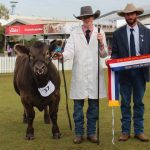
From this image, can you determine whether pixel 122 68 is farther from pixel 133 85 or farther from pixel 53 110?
pixel 53 110

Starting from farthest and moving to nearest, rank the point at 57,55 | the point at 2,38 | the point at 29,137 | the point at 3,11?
1. the point at 2,38
2. the point at 3,11
3. the point at 29,137
4. the point at 57,55

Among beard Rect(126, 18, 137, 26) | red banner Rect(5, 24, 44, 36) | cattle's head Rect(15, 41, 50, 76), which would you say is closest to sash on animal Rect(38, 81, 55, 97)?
cattle's head Rect(15, 41, 50, 76)

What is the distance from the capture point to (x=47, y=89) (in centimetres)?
800

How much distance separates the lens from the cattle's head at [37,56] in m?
7.45

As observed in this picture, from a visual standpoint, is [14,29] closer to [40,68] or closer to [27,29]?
[27,29]

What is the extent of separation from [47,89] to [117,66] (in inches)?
54.6

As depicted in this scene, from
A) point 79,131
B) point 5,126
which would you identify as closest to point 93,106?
point 79,131

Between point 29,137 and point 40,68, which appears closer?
point 40,68

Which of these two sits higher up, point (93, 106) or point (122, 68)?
point (122, 68)

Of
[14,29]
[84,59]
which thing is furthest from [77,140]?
[14,29]

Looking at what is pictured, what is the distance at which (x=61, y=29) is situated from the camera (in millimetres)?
41500

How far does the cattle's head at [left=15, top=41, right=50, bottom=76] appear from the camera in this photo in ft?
24.5

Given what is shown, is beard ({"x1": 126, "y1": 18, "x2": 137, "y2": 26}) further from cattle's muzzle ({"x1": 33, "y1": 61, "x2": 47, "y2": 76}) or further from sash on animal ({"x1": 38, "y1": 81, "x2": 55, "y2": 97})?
sash on animal ({"x1": 38, "y1": 81, "x2": 55, "y2": 97})

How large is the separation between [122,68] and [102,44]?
1.83 feet
